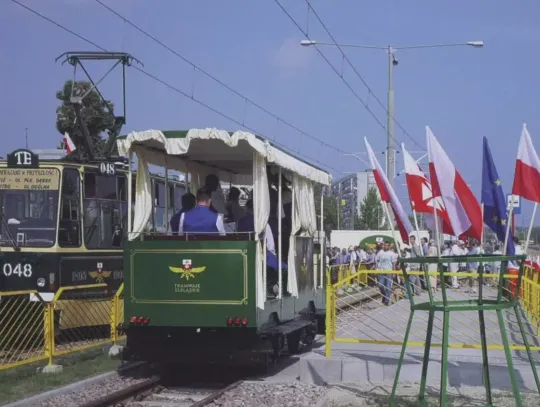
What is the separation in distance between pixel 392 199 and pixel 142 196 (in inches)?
174

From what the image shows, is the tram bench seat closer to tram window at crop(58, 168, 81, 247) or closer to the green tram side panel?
the green tram side panel

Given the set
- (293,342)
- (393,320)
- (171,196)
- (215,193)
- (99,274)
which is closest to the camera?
(215,193)

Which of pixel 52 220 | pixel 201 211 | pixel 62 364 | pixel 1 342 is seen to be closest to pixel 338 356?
pixel 201 211

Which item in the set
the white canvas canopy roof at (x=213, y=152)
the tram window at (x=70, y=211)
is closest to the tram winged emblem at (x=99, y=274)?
the tram window at (x=70, y=211)

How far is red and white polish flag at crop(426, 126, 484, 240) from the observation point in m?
7.16

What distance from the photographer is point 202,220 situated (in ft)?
34.9

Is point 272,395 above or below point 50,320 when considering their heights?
below

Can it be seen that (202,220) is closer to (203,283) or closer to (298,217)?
(203,283)

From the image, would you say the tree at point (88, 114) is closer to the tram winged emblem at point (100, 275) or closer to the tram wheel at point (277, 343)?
the tram winged emblem at point (100, 275)

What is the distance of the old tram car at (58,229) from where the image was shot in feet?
45.0

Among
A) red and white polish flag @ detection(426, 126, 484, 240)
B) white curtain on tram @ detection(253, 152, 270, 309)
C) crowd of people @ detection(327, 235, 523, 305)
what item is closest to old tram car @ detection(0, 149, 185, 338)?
white curtain on tram @ detection(253, 152, 270, 309)

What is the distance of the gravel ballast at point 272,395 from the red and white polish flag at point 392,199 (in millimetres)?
2303

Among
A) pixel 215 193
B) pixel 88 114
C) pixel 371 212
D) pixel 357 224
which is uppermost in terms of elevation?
pixel 88 114

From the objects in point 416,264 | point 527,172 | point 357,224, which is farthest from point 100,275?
point 357,224
